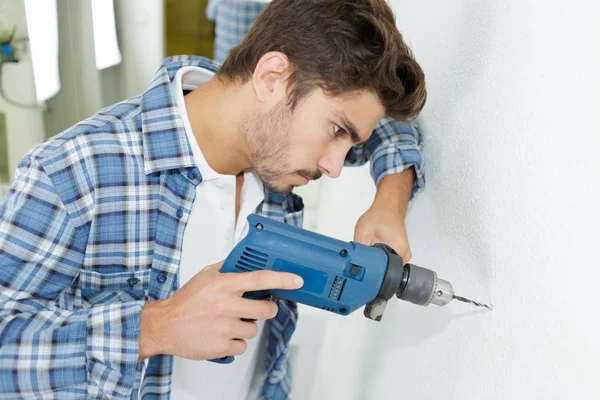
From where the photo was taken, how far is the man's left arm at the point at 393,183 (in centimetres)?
98

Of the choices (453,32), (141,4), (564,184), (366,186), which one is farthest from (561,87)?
(141,4)

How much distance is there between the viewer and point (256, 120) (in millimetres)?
975

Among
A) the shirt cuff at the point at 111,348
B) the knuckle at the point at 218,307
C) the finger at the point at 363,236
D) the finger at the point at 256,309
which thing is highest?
the finger at the point at 363,236

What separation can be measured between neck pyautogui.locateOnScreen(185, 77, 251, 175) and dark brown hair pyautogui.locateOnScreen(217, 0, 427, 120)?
121mm

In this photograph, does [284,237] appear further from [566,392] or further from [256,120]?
[566,392]

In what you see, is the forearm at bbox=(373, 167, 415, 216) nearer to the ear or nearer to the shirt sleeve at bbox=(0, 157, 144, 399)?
the ear

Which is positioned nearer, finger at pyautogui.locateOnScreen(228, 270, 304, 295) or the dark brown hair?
finger at pyautogui.locateOnScreen(228, 270, 304, 295)

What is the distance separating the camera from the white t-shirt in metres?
0.99

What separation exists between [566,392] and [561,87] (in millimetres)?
368

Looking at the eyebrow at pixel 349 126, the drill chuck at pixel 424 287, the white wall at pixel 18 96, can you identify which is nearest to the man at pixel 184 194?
the eyebrow at pixel 349 126

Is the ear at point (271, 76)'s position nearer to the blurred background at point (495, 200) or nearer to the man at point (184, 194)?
the man at point (184, 194)

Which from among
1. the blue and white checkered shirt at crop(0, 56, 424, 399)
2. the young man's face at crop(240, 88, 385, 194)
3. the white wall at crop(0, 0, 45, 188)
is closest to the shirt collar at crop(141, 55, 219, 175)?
the blue and white checkered shirt at crop(0, 56, 424, 399)

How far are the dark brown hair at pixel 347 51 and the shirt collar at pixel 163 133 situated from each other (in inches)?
8.6

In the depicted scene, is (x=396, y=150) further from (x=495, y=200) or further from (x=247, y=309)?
(x=247, y=309)
